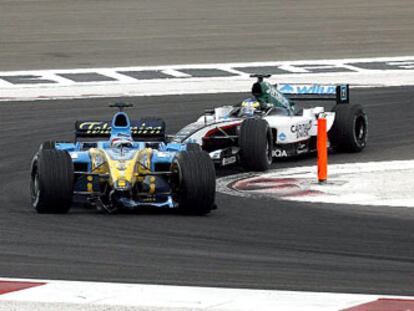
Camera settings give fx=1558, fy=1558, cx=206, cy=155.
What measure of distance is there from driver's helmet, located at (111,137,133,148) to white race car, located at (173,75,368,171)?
10.6 feet

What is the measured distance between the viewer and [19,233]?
15.4 meters

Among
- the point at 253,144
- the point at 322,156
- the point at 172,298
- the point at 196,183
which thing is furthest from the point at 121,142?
the point at 172,298

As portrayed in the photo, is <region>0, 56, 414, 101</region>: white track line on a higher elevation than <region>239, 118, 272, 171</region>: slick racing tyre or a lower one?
higher

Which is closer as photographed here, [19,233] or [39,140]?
[19,233]

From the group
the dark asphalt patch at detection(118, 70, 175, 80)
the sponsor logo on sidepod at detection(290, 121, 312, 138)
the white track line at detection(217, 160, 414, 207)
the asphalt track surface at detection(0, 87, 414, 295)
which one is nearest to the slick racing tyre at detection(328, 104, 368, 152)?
the sponsor logo on sidepod at detection(290, 121, 312, 138)

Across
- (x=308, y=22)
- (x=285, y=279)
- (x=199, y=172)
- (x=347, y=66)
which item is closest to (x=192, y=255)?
(x=285, y=279)

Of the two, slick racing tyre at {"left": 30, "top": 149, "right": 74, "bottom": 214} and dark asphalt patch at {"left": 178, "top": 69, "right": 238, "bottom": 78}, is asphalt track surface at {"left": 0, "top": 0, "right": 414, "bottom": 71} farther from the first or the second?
slick racing tyre at {"left": 30, "top": 149, "right": 74, "bottom": 214}

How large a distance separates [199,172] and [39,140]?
8703 millimetres

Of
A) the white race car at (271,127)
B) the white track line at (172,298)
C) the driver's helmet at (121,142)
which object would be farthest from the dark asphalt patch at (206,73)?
the white track line at (172,298)

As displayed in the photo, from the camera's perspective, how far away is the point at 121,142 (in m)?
17.9

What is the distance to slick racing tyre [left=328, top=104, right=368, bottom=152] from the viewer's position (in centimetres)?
2364

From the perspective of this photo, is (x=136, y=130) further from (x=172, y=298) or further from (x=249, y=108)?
(x=172, y=298)

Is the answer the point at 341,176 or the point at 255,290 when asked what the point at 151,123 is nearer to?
the point at 341,176

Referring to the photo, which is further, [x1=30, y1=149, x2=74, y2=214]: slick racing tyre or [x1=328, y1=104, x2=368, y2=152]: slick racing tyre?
[x1=328, y1=104, x2=368, y2=152]: slick racing tyre
